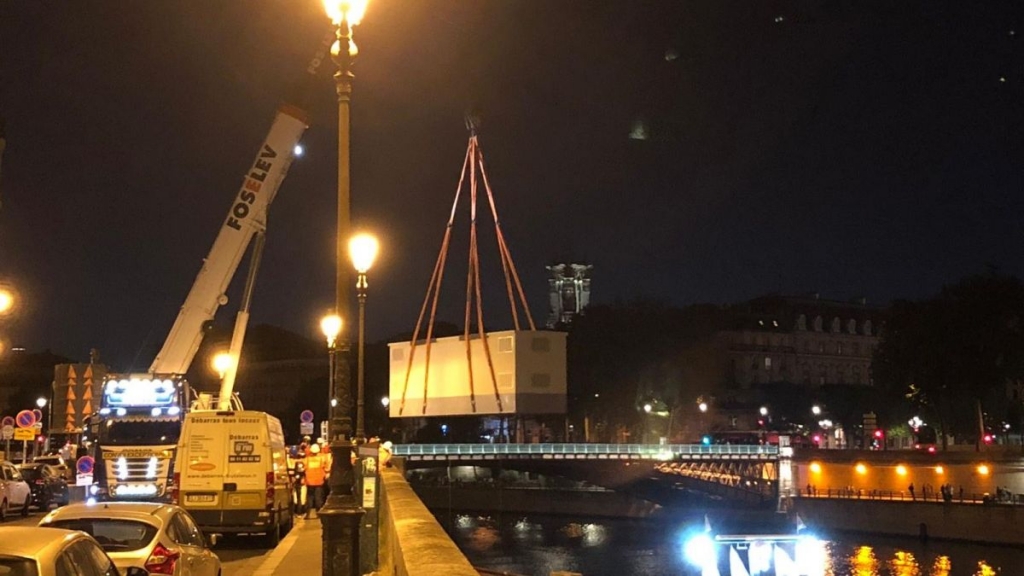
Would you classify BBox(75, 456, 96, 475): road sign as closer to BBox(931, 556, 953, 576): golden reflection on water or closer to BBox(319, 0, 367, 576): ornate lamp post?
BBox(319, 0, 367, 576): ornate lamp post

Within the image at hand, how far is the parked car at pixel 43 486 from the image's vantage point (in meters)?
34.7

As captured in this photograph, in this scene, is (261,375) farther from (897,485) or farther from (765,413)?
(897,485)

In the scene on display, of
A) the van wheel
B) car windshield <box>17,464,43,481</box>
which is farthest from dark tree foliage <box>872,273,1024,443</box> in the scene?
the van wheel

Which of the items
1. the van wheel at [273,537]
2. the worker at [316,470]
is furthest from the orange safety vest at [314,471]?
the van wheel at [273,537]

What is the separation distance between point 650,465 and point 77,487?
202ft

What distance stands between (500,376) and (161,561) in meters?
50.8

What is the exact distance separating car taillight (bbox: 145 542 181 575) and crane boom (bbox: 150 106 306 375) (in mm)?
23647

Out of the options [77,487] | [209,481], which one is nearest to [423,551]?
[209,481]

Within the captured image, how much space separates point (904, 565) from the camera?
60.1 m

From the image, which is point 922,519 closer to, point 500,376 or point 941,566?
point 941,566

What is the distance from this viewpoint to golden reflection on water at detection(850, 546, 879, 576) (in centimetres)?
5806

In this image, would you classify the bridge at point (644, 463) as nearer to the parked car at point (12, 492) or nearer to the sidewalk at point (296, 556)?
the parked car at point (12, 492)

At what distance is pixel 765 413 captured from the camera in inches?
4670

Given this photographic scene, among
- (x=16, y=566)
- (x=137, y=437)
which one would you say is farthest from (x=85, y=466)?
(x=16, y=566)
